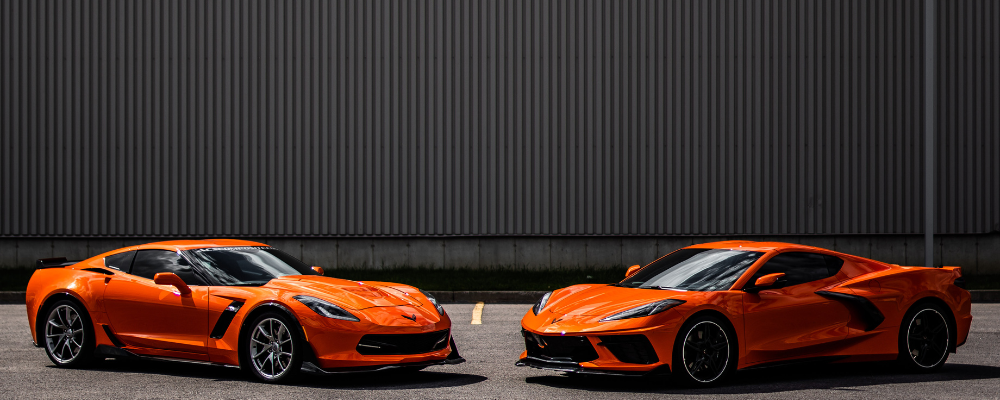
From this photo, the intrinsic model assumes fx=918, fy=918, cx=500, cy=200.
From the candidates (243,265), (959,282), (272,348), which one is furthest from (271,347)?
(959,282)

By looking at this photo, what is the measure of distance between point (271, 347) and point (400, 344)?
0.97 metres

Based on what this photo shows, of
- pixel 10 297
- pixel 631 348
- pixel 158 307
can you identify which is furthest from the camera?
pixel 10 297

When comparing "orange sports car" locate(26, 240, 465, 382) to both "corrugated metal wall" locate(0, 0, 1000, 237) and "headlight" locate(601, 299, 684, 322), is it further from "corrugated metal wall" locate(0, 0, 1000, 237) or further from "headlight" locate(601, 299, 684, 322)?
"corrugated metal wall" locate(0, 0, 1000, 237)

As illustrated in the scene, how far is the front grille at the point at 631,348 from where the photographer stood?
6516 mm

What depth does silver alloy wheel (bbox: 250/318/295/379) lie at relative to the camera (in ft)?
22.5

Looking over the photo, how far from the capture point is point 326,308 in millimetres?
6816

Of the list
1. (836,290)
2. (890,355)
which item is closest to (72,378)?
(836,290)

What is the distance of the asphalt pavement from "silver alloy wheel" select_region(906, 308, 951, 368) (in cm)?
16

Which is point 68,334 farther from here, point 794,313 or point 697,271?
point 794,313

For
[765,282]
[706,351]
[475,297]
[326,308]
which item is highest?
[765,282]

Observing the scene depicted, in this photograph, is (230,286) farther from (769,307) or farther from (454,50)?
(454,50)

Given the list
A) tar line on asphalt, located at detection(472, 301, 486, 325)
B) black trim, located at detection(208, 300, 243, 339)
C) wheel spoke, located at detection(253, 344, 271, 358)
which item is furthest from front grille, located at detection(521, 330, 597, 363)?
tar line on asphalt, located at detection(472, 301, 486, 325)

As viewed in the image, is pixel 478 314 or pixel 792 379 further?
pixel 478 314

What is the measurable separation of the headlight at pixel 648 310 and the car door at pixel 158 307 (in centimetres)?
317
